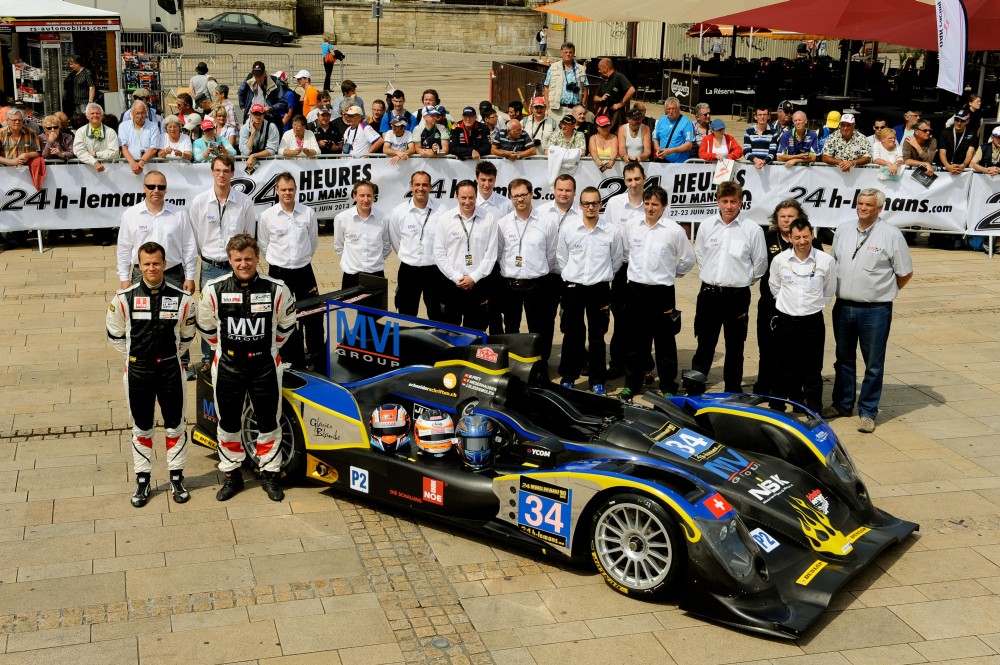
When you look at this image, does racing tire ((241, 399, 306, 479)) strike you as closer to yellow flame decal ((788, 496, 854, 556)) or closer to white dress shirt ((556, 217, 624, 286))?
white dress shirt ((556, 217, 624, 286))

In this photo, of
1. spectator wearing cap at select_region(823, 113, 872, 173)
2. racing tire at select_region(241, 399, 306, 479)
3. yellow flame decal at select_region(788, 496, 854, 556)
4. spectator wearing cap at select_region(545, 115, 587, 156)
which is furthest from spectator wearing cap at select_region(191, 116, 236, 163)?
yellow flame decal at select_region(788, 496, 854, 556)

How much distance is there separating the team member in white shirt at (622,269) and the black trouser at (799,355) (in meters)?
1.39

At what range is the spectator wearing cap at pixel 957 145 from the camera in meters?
15.8

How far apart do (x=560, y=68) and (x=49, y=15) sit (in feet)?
31.2

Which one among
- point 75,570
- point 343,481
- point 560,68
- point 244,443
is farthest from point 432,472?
point 560,68

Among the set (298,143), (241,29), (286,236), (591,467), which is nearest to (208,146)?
(298,143)

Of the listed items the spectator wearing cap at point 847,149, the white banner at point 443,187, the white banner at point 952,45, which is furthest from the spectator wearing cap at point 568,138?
the white banner at point 952,45

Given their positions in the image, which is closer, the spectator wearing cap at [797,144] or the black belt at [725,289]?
the black belt at [725,289]

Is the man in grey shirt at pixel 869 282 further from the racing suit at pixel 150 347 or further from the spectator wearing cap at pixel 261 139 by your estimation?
the spectator wearing cap at pixel 261 139

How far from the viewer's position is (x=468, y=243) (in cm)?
1030

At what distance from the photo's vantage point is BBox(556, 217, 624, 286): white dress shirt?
10.1m

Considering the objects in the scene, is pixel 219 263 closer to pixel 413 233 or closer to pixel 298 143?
pixel 413 233

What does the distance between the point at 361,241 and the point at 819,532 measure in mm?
5143

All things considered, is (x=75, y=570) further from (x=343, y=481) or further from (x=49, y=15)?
(x=49, y=15)
